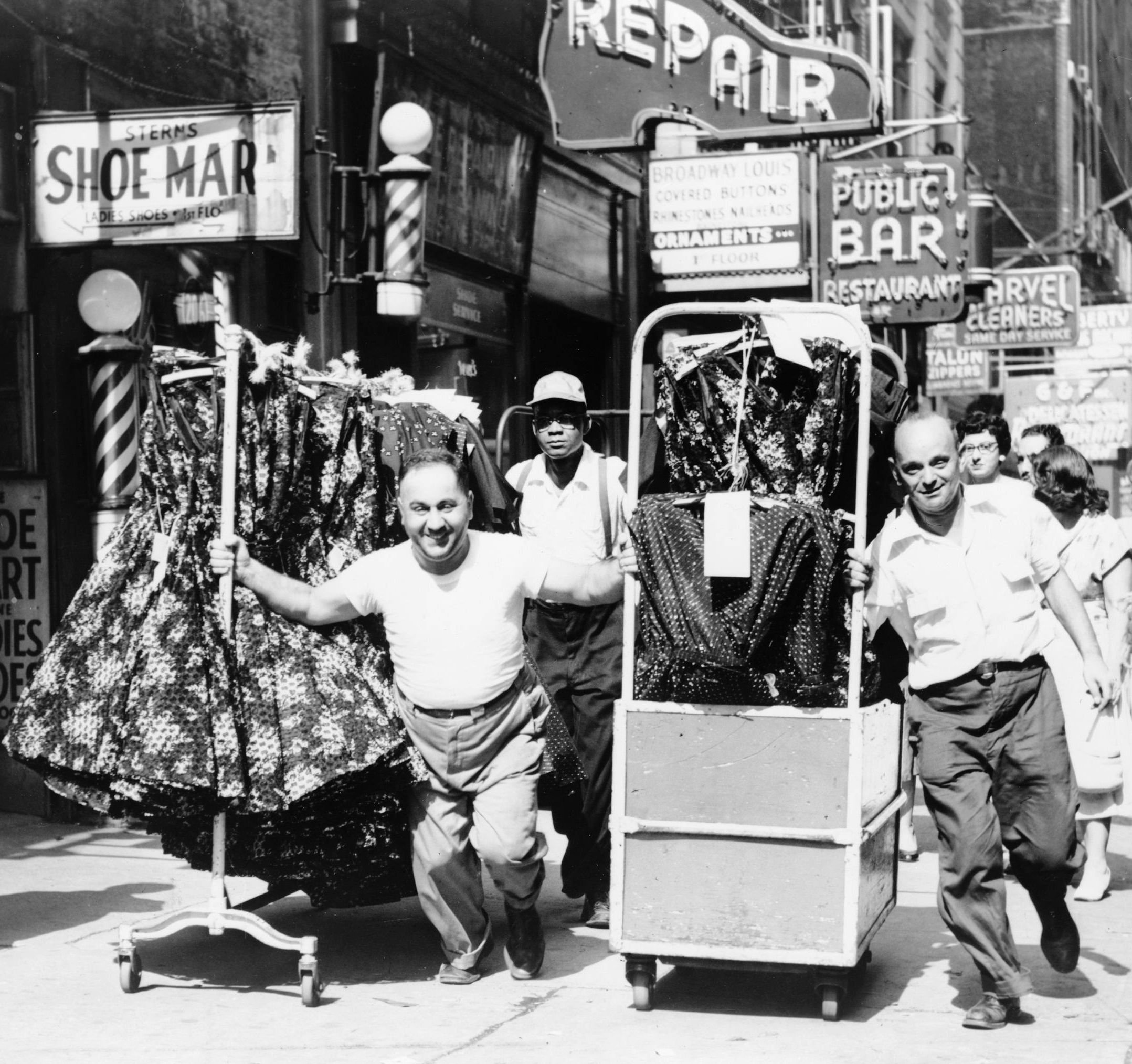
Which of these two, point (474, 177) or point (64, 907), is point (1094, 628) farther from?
point (474, 177)

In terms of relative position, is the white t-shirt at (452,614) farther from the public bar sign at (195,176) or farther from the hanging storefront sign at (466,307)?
the hanging storefront sign at (466,307)

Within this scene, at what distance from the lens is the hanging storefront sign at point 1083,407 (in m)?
25.0

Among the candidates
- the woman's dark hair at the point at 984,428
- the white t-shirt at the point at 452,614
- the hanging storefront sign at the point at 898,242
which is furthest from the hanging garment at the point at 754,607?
the hanging storefront sign at the point at 898,242

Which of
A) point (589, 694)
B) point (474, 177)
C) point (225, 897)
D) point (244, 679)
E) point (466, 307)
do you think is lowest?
point (225, 897)

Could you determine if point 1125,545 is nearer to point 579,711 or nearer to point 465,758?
point 579,711

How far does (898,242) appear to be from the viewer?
16.5 m

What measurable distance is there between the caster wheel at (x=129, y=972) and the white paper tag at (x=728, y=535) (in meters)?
2.12

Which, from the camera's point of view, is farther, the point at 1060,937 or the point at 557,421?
the point at 557,421

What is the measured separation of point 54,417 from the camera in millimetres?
8570

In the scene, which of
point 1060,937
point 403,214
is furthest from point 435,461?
point 403,214

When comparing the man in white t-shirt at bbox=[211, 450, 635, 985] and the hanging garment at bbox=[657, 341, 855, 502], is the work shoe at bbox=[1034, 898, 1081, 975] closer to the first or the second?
the hanging garment at bbox=[657, 341, 855, 502]

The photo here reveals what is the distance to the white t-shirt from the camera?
5.50 metres

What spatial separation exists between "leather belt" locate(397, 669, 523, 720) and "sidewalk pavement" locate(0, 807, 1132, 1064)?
0.85 metres

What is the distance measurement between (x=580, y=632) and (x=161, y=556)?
1.65 meters
